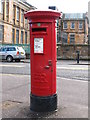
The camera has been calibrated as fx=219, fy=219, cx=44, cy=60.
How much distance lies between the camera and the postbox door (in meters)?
4.93

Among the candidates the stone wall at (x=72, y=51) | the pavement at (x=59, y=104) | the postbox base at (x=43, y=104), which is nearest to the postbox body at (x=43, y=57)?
the postbox base at (x=43, y=104)

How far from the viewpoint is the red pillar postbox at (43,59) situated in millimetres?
4891

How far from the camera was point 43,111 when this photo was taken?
495cm

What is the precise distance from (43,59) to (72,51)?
2339 centimetres

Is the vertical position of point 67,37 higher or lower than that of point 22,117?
higher

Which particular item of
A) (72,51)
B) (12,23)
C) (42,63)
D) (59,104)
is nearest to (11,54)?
(72,51)

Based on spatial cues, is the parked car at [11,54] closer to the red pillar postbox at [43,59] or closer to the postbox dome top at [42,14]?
the red pillar postbox at [43,59]

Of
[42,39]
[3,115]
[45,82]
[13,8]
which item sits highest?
[13,8]

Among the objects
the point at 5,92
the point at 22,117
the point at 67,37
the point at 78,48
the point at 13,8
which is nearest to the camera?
the point at 22,117

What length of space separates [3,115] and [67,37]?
60.4 metres

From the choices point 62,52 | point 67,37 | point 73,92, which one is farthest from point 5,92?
point 67,37

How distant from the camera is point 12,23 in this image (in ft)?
129

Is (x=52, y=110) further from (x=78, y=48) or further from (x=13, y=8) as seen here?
(x=13, y=8)

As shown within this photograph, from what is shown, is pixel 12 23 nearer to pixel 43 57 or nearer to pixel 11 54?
pixel 11 54
